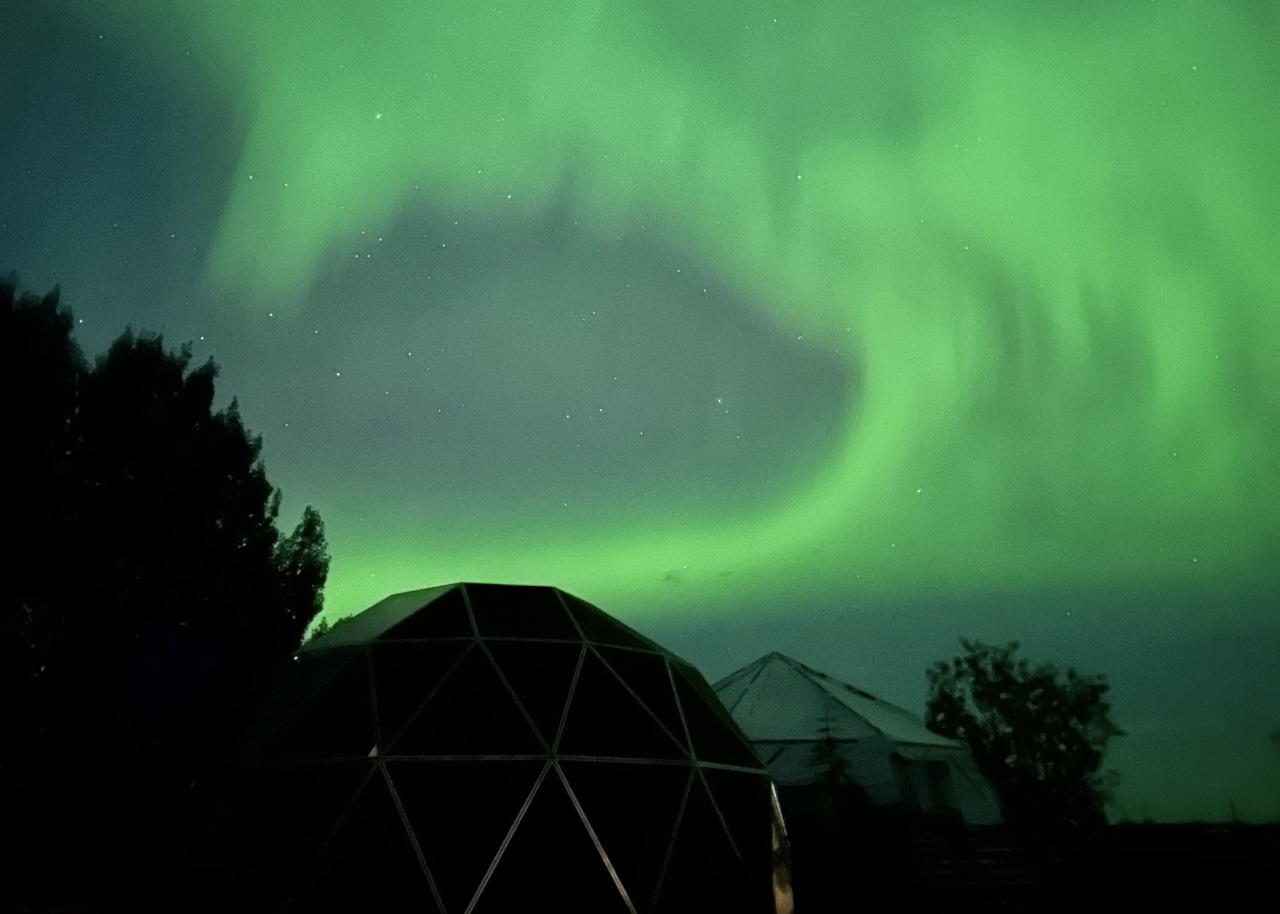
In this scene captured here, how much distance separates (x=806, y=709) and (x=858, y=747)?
2.64 metres

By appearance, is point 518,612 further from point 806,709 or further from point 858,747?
point 806,709

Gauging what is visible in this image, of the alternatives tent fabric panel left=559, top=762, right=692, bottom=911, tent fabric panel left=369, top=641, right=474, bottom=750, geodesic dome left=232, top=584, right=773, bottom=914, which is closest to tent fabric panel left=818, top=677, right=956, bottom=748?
geodesic dome left=232, top=584, right=773, bottom=914

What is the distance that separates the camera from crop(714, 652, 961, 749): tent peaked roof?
82.9 feet

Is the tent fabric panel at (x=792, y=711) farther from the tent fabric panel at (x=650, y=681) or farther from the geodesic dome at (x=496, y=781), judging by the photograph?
the tent fabric panel at (x=650, y=681)

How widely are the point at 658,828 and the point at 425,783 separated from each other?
9.68 feet

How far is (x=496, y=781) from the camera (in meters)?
10.5

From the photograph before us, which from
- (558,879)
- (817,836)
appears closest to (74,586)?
(558,879)

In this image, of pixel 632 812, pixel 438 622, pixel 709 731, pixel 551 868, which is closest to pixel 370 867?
pixel 551 868

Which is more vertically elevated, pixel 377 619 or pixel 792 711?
pixel 377 619

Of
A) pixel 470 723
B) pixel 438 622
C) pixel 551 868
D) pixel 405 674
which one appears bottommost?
pixel 551 868

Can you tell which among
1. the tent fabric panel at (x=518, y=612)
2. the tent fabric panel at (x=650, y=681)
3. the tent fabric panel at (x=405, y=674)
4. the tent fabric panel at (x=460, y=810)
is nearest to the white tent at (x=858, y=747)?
the tent fabric panel at (x=650, y=681)

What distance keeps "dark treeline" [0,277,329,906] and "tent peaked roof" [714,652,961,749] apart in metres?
14.8

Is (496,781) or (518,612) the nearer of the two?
(496,781)

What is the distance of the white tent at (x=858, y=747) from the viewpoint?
23.4 m
